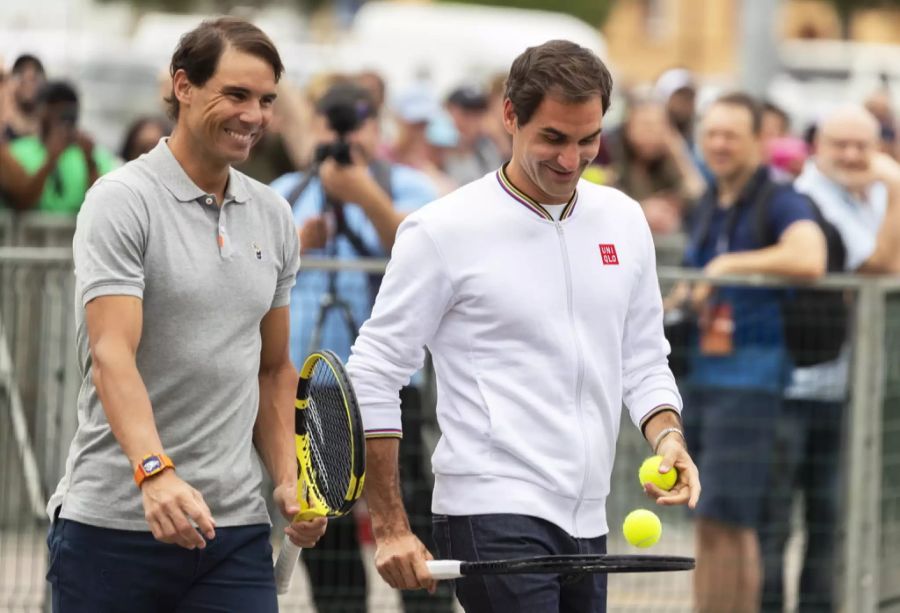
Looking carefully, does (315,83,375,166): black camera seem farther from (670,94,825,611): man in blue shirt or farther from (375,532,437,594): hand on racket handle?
(375,532,437,594): hand on racket handle

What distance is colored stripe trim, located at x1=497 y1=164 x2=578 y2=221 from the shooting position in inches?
197

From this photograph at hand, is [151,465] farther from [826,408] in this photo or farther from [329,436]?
[826,408]

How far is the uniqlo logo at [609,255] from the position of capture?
5051mm

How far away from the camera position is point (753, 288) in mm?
8250

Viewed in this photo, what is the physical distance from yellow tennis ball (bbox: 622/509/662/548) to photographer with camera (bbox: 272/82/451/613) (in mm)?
3171

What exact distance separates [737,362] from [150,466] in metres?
4.24

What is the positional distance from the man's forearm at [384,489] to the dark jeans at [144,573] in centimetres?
35

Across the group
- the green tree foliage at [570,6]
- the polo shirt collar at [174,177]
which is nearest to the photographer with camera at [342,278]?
the polo shirt collar at [174,177]

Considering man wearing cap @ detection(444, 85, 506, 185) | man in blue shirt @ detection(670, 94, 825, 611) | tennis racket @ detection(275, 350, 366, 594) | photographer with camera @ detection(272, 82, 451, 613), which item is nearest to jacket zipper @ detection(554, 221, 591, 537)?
tennis racket @ detection(275, 350, 366, 594)

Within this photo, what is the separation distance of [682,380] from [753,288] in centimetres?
54

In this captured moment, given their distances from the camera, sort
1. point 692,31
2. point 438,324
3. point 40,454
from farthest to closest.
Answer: point 692,31, point 40,454, point 438,324

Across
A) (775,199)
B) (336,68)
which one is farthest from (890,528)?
(336,68)

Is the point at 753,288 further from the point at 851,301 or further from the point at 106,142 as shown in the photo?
the point at 106,142

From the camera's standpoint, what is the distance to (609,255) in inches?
199
